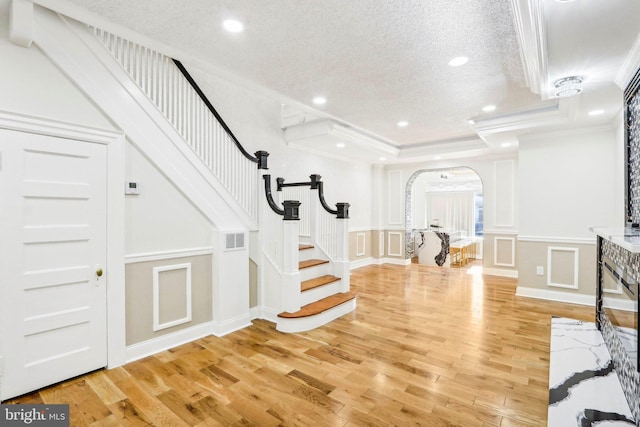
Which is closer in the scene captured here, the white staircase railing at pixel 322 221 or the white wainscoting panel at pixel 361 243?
the white staircase railing at pixel 322 221

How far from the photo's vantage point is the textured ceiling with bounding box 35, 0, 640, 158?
2.09 meters

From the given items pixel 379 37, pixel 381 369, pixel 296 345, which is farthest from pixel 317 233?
pixel 379 37

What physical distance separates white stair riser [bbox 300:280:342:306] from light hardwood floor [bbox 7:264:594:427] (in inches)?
16.4

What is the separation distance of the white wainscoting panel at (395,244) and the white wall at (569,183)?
3.04 meters

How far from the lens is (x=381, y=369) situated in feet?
8.72

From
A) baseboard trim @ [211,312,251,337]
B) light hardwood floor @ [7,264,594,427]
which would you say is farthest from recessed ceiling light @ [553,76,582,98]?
baseboard trim @ [211,312,251,337]

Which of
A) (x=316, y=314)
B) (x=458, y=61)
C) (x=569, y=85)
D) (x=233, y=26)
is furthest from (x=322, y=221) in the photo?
(x=569, y=85)

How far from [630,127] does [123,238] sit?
194 inches

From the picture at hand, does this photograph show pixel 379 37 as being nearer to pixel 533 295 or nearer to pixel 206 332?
pixel 206 332

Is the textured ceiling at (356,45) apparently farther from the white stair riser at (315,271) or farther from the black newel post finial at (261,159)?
the white stair riser at (315,271)

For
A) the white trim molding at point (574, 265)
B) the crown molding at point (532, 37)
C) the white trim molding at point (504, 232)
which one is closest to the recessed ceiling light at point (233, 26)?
the crown molding at point (532, 37)

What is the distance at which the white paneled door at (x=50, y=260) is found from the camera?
2184 millimetres

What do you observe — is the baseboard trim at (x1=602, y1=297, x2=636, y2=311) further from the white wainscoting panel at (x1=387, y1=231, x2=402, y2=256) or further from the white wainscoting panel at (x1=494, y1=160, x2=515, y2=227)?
the white wainscoting panel at (x1=387, y1=231, x2=402, y2=256)

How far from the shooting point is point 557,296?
4.65 m
